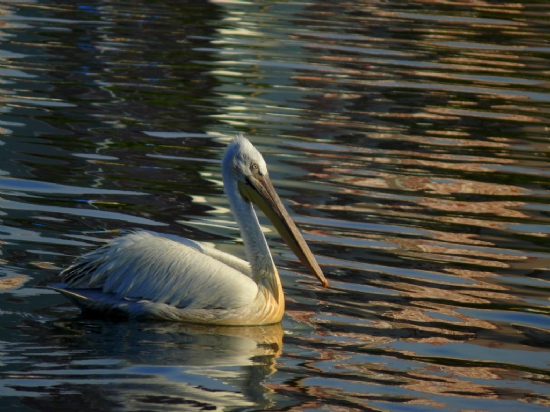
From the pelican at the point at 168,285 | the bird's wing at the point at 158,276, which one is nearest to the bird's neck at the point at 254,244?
the pelican at the point at 168,285

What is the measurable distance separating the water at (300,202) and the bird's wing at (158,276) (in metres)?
0.14

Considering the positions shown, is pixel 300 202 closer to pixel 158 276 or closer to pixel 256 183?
pixel 256 183

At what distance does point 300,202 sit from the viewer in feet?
21.6

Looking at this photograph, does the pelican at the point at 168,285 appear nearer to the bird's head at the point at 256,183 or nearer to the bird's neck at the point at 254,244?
the bird's neck at the point at 254,244

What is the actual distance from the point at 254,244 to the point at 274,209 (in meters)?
0.23

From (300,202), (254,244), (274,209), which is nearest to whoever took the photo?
(254,244)

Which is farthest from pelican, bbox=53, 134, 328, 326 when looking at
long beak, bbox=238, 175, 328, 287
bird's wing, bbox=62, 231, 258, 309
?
long beak, bbox=238, 175, 328, 287

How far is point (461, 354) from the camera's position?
14.9ft

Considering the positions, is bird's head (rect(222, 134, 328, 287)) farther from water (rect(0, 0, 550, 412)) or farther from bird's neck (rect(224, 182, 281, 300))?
water (rect(0, 0, 550, 412))

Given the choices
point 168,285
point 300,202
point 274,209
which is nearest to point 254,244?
point 274,209

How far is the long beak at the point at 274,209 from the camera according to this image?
5.10 meters

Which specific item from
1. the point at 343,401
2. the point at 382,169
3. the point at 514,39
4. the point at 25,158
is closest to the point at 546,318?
the point at 343,401

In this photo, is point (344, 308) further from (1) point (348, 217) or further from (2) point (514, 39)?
(2) point (514, 39)

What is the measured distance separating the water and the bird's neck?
212 millimetres
